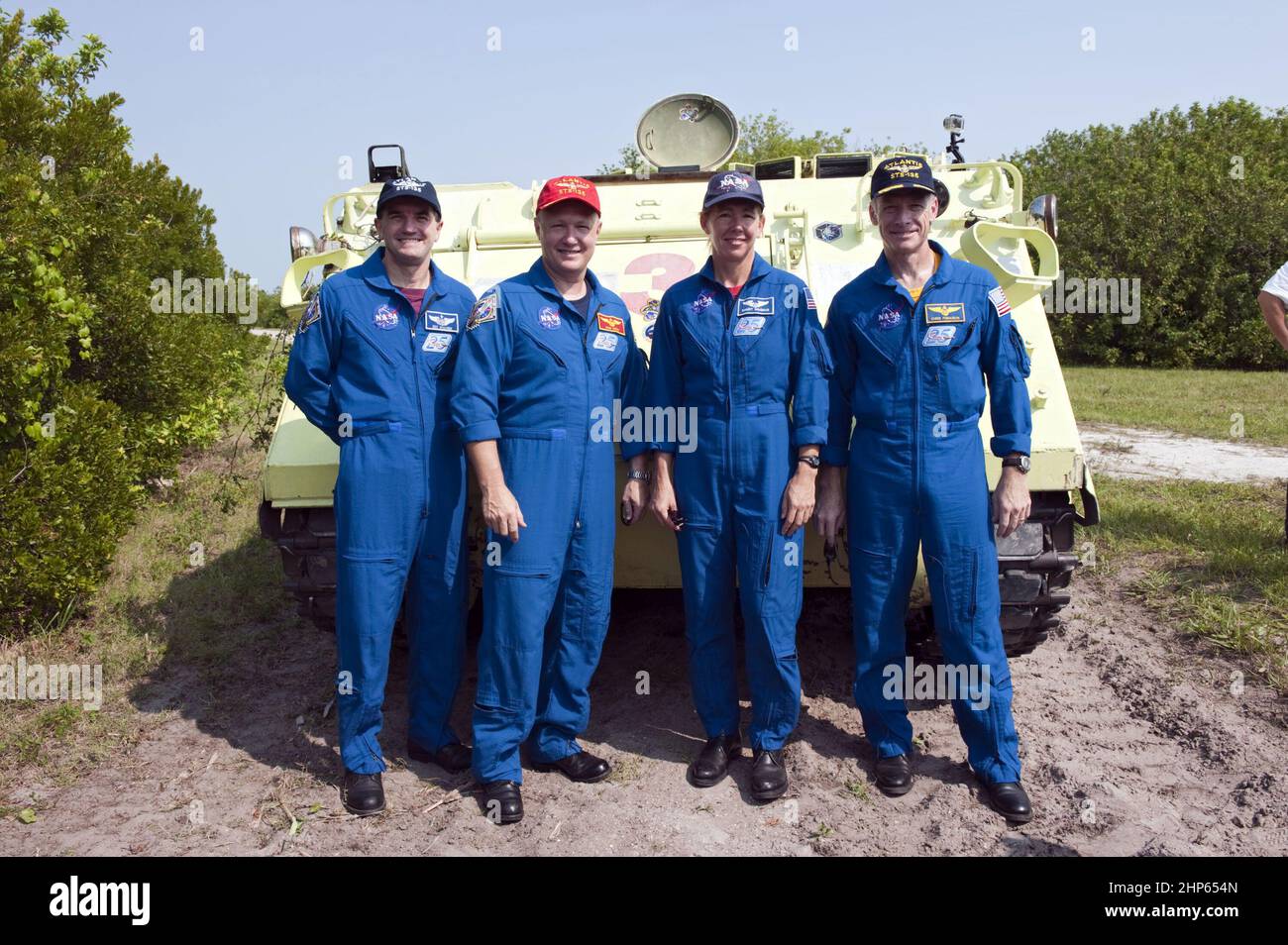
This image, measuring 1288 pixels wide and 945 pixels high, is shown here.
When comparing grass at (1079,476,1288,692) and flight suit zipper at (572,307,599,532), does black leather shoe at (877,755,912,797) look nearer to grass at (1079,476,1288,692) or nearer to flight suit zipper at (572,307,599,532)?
flight suit zipper at (572,307,599,532)

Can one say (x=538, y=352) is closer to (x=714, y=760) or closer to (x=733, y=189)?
(x=733, y=189)

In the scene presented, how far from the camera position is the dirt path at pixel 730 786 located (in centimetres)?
353

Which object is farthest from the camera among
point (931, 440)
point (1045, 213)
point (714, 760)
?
point (1045, 213)

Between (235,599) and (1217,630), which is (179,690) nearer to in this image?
(235,599)

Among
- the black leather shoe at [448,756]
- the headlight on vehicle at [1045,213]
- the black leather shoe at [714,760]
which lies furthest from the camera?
the headlight on vehicle at [1045,213]

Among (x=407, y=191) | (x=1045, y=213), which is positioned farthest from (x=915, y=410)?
(x=407, y=191)

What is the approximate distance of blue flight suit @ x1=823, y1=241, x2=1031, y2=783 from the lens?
360 cm

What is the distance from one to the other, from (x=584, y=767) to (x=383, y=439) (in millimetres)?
1404

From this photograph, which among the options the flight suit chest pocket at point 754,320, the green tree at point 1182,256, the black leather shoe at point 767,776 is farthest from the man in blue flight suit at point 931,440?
the green tree at point 1182,256

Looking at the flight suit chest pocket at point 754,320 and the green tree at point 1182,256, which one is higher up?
the green tree at point 1182,256

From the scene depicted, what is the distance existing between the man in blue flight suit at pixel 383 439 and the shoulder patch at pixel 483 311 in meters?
0.19

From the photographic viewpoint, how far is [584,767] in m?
3.98

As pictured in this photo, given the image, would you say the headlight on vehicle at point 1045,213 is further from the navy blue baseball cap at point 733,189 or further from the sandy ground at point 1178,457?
the sandy ground at point 1178,457

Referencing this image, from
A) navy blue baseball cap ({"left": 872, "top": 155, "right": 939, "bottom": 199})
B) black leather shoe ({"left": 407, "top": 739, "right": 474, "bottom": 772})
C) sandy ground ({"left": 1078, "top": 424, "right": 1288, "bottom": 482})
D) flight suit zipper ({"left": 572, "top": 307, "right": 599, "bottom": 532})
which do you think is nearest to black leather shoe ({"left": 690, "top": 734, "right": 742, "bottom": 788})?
black leather shoe ({"left": 407, "top": 739, "right": 474, "bottom": 772})
